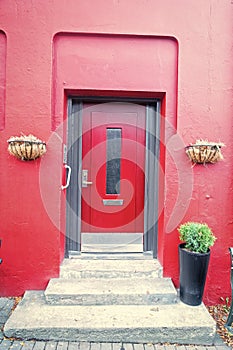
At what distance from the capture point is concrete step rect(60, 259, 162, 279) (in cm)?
264

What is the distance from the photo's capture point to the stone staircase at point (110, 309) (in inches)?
81.0

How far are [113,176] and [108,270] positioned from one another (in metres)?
1.16

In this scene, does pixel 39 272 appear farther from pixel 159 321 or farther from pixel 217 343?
pixel 217 343

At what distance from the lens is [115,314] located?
7.27 feet

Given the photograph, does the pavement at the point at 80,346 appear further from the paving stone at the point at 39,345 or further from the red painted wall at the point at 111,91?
the red painted wall at the point at 111,91

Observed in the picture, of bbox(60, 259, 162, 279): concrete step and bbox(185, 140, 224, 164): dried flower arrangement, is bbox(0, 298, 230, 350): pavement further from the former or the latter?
bbox(185, 140, 224, 164): dried flower arrangement

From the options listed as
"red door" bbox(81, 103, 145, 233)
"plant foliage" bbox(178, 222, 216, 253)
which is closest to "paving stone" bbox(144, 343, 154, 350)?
"plant foliage" bbox(178, 222, 216, 253)

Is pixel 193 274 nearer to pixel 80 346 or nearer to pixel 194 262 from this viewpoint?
pixel 194 262

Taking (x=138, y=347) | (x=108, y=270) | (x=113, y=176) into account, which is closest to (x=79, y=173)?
(x=113, y=176)

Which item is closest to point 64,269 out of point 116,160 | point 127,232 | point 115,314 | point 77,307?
point 77,307

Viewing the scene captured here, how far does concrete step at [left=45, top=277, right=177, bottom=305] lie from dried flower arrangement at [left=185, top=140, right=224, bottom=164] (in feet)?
4.50

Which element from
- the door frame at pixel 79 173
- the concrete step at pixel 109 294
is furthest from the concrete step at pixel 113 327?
the door frame at pixel 79 173

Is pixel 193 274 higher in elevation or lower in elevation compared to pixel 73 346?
higher

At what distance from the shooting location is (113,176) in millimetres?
3195
